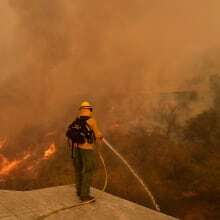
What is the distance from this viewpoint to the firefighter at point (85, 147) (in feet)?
21.6

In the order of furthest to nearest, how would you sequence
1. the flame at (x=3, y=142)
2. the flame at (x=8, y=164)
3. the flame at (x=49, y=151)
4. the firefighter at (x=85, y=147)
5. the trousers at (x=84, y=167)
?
the flame at (x=3, y=142) → the flame at (x=8, y=164) → the flame at (x=49, y=151) → the trousers at (x=84, y=167) → the firefighter at (x=85, y=147)

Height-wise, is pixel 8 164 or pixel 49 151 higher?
pixel 49 151

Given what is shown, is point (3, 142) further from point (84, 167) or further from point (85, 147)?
point (85, 147)

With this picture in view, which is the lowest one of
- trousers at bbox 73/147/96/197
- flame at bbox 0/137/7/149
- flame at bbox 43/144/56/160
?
trousers at bbox 73/147/96/197

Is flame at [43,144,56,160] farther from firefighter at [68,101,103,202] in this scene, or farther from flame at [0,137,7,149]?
firefighter at [68,101,103,202]

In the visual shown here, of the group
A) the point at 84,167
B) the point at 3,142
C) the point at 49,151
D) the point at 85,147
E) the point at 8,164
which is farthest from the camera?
the point at 3,142

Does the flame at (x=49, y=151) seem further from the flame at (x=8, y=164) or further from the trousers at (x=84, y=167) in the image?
the trousers at (x=84, y=167)

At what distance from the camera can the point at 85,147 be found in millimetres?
6707

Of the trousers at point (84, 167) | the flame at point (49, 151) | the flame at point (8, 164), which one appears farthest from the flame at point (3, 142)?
the trousers at point (84, 167)

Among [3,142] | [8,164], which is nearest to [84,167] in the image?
[8,164]

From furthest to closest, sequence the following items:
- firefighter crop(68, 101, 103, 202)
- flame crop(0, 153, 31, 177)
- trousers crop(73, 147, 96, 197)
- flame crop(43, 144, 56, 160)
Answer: flame crop(0, 153, 31, 177)
flame crop(43, 144, 56, 160)
trousers crop(73, 147, 96, 197)
firefighter crop(68, 101, 103, 202)

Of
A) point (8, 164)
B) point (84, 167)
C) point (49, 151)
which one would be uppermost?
point (49, 151)

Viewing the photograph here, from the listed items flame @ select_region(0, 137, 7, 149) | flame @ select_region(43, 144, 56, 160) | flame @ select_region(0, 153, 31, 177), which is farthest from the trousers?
flame @ select_region(0, 137, 7, 149)

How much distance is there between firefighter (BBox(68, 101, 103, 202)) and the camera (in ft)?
21.6
